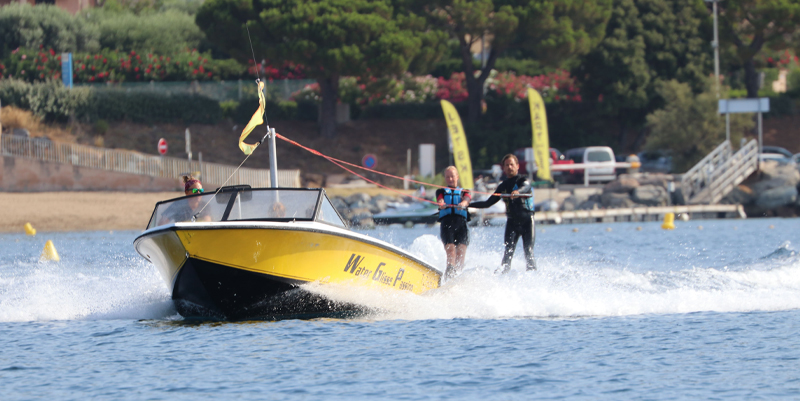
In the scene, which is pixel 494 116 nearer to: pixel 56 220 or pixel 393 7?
pixel 393 7

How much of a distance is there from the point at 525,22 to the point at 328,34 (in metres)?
9.28

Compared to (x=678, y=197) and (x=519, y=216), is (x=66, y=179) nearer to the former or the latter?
(x=678, y=197)

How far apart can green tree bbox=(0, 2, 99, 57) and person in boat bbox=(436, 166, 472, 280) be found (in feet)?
132

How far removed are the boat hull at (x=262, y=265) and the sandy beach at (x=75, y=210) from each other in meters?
21.5

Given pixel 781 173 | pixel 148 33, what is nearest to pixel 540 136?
pixel 781 173

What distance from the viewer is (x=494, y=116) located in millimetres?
48000

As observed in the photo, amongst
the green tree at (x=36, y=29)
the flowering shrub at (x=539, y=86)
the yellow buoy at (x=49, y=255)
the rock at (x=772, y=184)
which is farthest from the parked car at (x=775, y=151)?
the green tree at (x=36, y=29)

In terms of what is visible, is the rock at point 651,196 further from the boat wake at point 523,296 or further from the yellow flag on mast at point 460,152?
the boat wake at point 523,296

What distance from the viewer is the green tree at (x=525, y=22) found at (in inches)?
1644

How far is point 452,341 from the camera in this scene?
9.68 meters

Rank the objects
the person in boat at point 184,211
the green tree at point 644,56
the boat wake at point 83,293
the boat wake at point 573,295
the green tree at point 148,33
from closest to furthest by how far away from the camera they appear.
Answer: the person in boat at point 184,211
the boat wake at point 573,295
the boat wake at point 83,293
the green tree at point 644,56
the green tree at point 148,33

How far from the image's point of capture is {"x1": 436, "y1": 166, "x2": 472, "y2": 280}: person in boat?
11.8m

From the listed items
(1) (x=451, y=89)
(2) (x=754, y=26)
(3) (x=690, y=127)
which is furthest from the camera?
(1) (x=451, y=89)

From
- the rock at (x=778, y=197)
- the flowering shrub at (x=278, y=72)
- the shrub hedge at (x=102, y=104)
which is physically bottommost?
the rock at (x=778, y=197)
